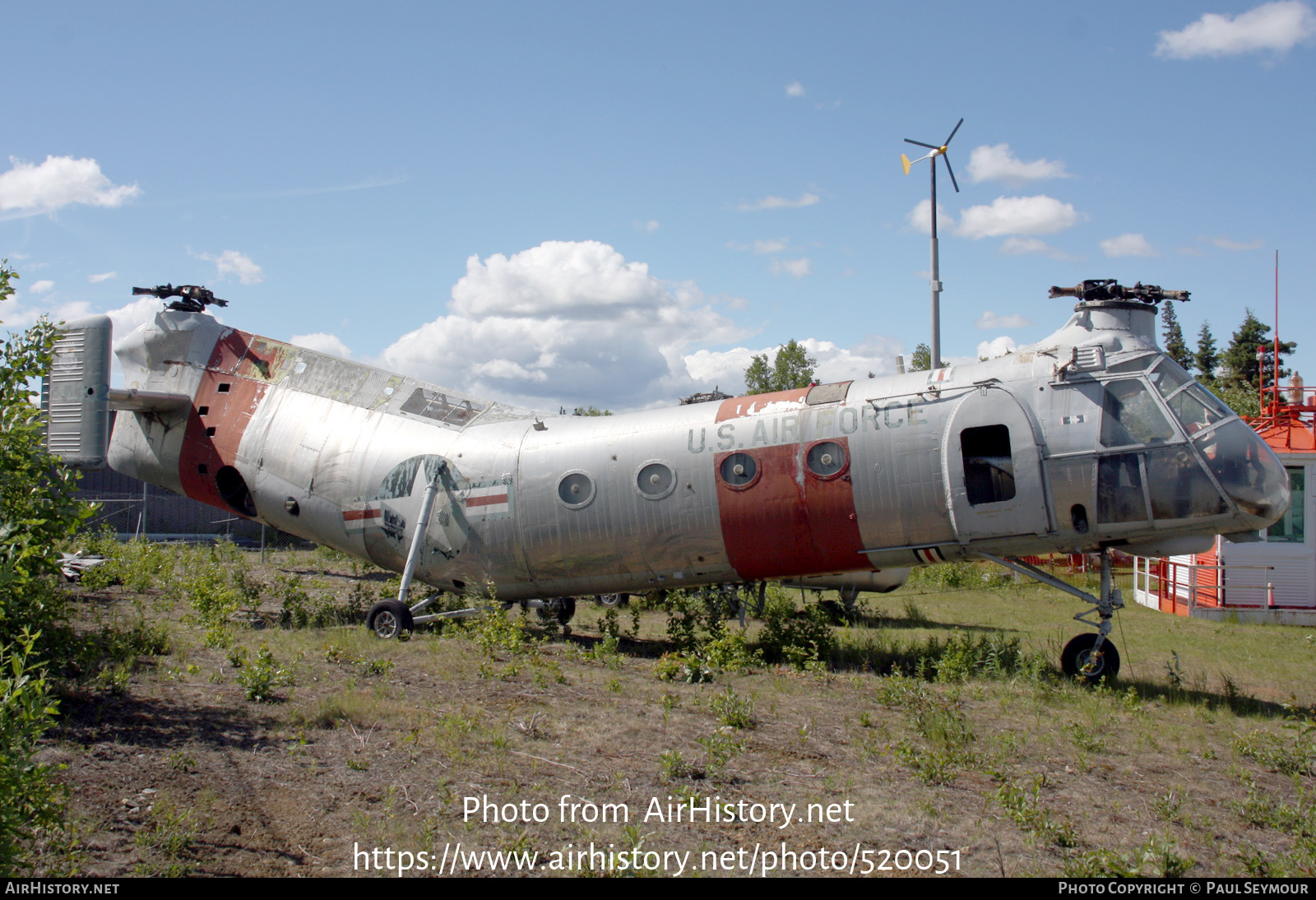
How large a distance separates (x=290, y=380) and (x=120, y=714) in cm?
837

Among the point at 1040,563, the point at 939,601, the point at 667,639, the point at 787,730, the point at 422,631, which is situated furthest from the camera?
the point at 1040,563

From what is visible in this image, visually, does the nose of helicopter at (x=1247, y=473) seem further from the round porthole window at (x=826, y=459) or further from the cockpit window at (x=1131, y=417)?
the round porthole window at (x=826, y=459)

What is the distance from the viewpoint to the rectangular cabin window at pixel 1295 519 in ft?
60.5

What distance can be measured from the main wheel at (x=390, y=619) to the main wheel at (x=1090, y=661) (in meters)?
9.61

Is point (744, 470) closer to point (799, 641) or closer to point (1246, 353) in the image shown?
point (799, 641)

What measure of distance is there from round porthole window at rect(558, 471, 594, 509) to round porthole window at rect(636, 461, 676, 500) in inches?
30.8

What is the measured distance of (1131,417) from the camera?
33.7 ft

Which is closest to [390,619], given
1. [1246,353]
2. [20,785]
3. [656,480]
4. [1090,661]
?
[656,480]

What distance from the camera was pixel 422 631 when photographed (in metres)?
14.1

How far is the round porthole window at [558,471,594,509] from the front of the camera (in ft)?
40.9

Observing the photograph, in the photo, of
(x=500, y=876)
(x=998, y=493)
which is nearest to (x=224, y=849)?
(x=500, y=876)

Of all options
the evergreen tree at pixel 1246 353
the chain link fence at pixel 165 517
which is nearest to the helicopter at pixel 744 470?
the chain link fence at pixel 165 517
